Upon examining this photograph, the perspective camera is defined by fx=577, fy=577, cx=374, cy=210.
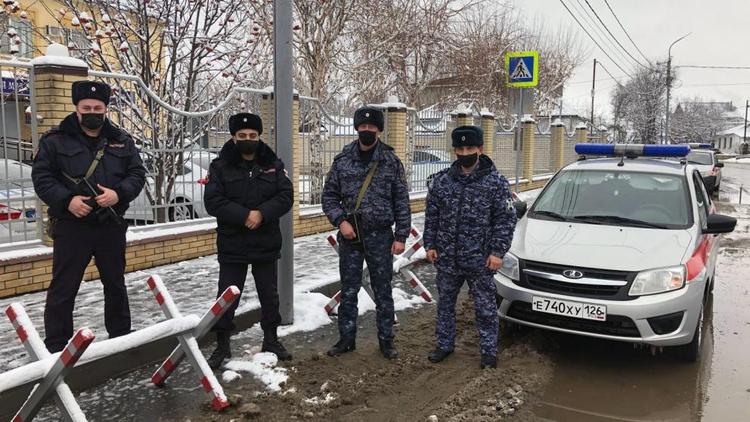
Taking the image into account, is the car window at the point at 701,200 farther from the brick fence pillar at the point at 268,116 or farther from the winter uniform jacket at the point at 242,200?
the brick fence pillar at the point at 268,116

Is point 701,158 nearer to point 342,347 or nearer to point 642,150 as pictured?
point 642,150

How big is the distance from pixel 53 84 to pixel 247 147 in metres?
2.53

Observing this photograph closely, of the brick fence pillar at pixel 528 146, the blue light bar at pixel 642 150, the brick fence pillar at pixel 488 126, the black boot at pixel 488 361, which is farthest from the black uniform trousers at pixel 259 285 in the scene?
the brick fence pillar at pixel 528 146

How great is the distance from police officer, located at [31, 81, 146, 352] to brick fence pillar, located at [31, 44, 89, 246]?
185 centimetres

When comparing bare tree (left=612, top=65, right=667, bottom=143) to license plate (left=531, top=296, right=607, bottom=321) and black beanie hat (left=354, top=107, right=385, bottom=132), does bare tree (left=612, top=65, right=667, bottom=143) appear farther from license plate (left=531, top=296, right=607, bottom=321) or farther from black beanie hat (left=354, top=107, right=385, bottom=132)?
black beanie hat (left=354, top=107, right=385, bottom=132)

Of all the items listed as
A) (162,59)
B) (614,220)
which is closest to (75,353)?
(614,220)

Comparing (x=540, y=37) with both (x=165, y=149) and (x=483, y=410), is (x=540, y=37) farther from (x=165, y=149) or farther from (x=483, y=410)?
(x=483, y=410)

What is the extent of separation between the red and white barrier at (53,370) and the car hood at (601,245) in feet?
10.6

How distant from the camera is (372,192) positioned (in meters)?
4.34

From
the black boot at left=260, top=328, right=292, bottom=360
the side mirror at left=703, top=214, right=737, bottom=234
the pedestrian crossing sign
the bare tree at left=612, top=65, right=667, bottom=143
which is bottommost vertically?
the black boot at left=260, top=328, right=292, bottom=360

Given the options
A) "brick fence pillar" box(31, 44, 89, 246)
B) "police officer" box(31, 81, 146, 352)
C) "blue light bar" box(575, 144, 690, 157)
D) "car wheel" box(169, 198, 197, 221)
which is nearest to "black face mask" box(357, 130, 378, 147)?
"police officer" box(31, 81, 146, 352)

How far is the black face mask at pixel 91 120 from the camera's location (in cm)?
379

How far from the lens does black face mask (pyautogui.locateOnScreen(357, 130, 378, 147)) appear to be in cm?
432

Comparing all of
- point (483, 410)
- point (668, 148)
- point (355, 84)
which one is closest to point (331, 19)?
point (355, 84)
